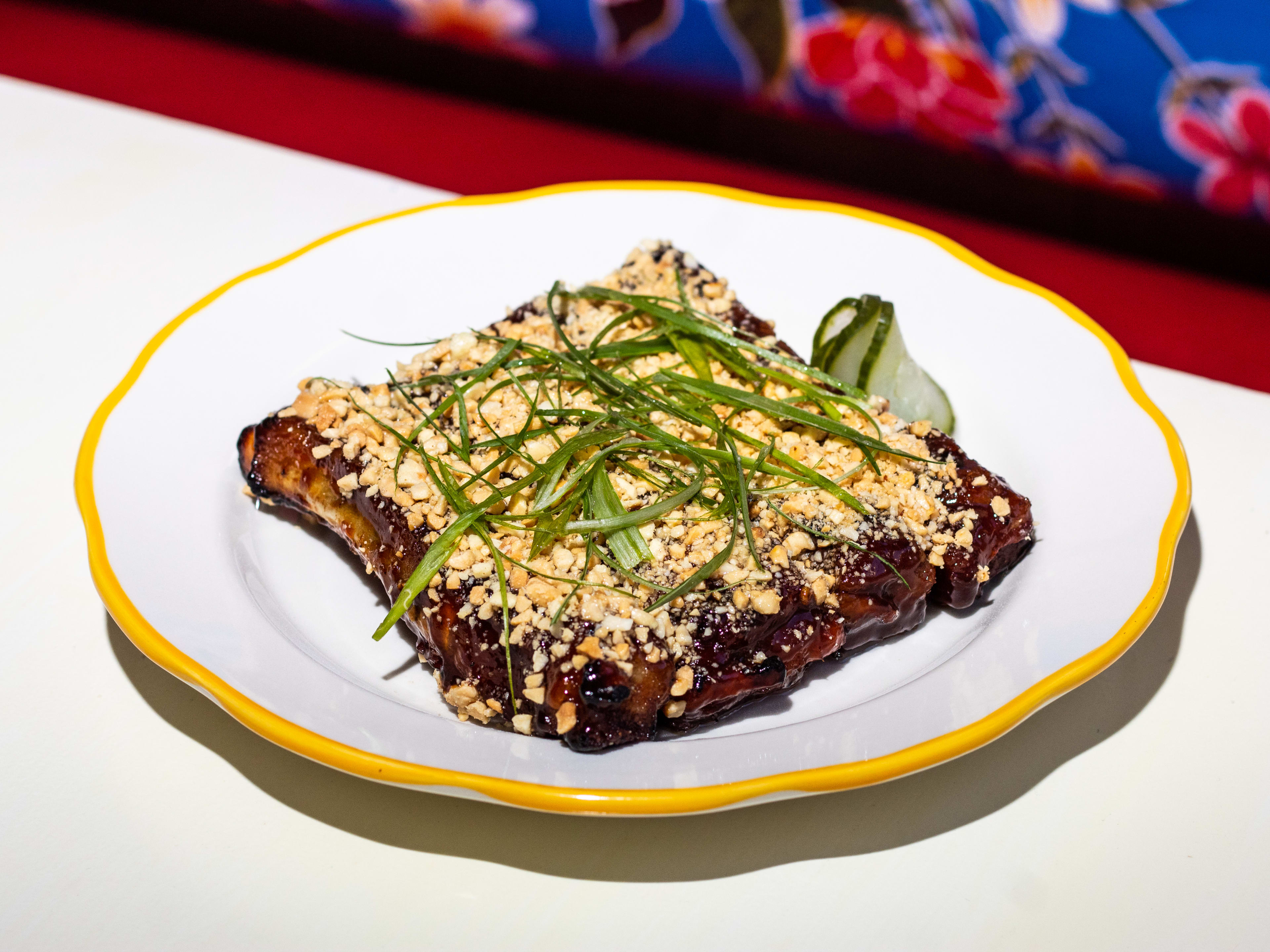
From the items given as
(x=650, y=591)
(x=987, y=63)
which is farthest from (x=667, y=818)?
(x=987, y=63)

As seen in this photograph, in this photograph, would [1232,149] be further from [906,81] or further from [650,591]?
[650,591]

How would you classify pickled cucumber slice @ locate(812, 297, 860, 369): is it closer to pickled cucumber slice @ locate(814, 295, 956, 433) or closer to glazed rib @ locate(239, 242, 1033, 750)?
pickled cucumber slice @ locate(814, 295, 956, 433)

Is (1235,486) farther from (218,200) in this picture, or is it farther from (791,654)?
(218,200)

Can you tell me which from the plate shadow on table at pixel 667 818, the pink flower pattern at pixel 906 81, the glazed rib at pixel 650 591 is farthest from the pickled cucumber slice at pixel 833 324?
the pink flower pattern at pixel 906 81

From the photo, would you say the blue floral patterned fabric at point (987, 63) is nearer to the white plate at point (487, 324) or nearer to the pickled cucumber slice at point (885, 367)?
the white plate at point (487, 324)

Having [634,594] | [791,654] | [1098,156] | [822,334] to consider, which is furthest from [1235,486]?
[1098,156]

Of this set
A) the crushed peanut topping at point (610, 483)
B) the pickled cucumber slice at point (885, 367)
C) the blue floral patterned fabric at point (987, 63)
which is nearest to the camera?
the crushed peanut topping at point (610, 483)

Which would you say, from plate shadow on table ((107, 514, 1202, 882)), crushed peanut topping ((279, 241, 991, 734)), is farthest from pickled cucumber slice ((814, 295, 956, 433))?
plate shadow on table ((107, 514, 1202, 882))
